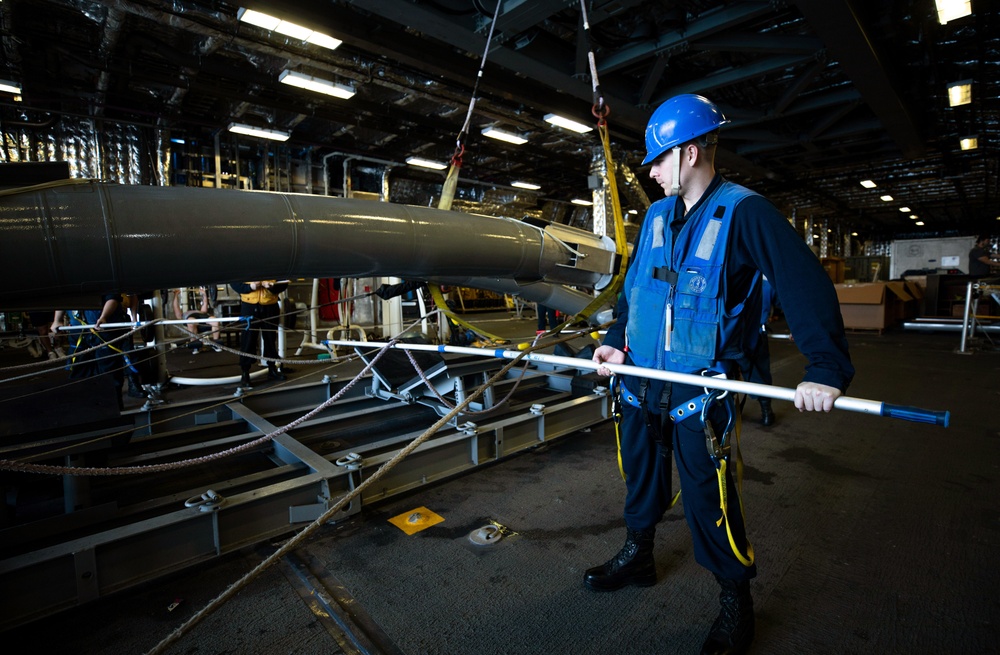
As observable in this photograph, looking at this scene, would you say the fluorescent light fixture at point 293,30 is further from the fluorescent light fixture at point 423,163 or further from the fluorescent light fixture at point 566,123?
the fluorescent light fixture at point 423,163

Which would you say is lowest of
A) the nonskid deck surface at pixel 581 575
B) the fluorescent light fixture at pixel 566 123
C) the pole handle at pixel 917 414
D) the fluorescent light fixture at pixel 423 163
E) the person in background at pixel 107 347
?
the nonskid deck surface at pixel 581 575

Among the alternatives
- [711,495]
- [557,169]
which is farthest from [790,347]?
[711,495]

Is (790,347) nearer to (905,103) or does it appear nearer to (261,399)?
(905,103)

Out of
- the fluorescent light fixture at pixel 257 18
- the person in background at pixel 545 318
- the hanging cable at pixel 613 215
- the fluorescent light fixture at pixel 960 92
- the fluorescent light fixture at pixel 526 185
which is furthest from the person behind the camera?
the fluorescent light fixture at pixel 526 185

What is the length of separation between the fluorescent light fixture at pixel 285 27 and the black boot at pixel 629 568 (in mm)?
5135

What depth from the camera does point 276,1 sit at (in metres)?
4.35

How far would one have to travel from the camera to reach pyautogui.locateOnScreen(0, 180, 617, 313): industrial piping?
4.32ft

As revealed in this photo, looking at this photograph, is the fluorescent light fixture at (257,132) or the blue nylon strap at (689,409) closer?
the blue nylon strap at (689,409)

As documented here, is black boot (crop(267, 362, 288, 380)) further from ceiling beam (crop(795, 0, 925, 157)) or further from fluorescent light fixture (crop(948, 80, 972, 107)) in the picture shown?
fluorescent light fixture (crop(948, 80, 972, 107))

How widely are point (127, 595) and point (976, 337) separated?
13.5m

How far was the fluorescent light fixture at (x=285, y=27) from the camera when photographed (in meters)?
4.52

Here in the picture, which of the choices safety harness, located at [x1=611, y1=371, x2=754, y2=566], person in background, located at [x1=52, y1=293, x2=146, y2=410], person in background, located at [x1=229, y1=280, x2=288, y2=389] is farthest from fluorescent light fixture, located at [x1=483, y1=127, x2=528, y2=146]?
safety harness, located at [x1=611, y1=371, x2=754, y2=566]

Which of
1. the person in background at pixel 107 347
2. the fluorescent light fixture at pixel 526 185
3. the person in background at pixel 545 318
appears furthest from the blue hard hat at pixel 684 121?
the fluorescent light fixture at pixel 526 185

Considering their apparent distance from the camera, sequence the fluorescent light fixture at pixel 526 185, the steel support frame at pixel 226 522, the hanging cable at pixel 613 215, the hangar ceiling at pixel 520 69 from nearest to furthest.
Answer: the steel support frame at pixel 226 522, the hanging cable at pixel 613 215, the hangar ceiling at pixel 520 69, the fluorescent light fixture at pixel 526 185
